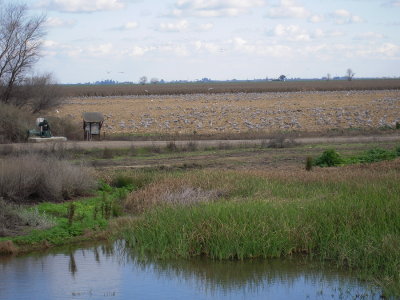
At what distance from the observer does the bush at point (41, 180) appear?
67.6 ft

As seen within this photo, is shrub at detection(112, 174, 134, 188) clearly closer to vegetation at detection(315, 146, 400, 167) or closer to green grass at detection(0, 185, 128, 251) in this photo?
green grass at detection(0, 185, 128, 251)

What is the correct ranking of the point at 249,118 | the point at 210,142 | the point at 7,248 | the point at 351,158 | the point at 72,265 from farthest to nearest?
1. the point at 249,118
2. the point at 210,142
3. the point at 351,158
4. the point at 7,248
5. the point at 72,265

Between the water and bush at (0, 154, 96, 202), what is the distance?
178 inches

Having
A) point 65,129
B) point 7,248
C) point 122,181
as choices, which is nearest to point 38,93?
point 65,129

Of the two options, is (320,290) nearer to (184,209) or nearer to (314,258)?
(314,258)

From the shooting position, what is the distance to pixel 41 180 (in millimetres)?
21453

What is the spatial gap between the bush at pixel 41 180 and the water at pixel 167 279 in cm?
453

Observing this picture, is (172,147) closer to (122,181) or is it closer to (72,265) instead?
(122,181)

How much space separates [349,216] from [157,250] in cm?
465

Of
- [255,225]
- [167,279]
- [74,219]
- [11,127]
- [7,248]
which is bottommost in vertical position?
[167,279]

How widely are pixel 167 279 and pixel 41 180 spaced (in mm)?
8192

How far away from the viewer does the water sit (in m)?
13.6

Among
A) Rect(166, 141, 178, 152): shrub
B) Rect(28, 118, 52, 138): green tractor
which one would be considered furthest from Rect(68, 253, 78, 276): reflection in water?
Rect(28, 118, 52, 138): green tractor

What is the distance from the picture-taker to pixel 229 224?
15594 millimetres
